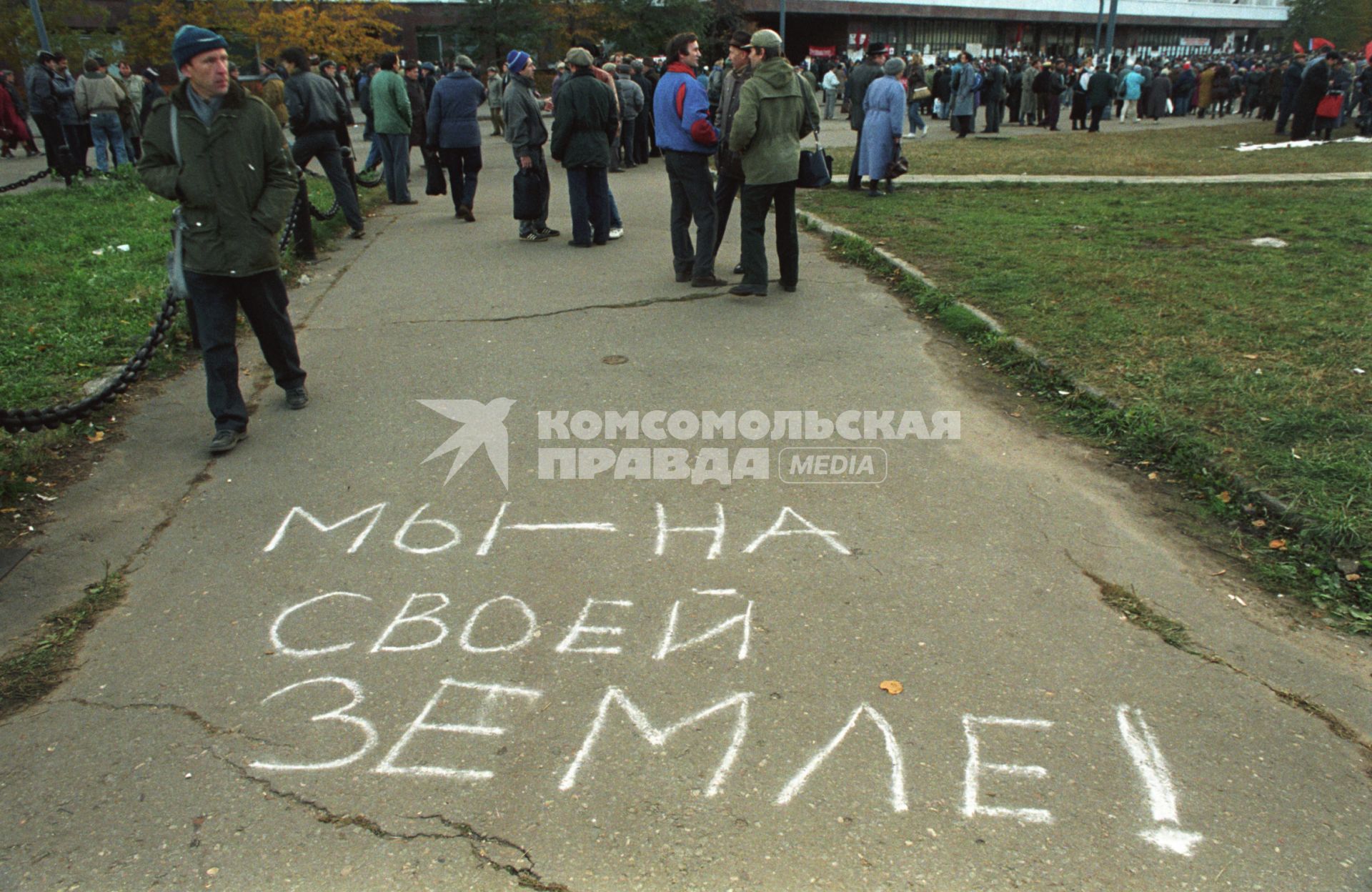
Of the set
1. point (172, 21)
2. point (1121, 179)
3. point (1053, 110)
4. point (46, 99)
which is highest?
point (172, 21)

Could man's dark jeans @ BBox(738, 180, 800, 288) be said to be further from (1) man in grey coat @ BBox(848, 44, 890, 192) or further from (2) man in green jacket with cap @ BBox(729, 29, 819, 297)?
(1) man in grey coat @ BBox(848, 44, 890, 192)

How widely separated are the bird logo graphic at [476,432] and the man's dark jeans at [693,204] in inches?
114

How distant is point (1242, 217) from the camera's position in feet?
34.7

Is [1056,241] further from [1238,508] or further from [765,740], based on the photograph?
[765,740]

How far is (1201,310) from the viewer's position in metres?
6.85

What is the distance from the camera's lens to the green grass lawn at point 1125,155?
15130 mm

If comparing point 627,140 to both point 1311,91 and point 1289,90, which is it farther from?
point 1289,90

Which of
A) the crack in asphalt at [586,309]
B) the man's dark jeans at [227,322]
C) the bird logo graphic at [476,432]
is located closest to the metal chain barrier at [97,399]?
the man's dark jeans at [227,322]

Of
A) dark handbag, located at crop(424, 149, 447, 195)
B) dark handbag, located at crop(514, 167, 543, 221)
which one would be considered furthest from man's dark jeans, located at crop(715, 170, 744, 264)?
dark handbag, located at crop(424, 149, 447, 195)

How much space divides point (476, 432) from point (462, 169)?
274 inches

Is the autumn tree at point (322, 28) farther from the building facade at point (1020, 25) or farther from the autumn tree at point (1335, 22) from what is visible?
the autumn tree at point (1335, 22)

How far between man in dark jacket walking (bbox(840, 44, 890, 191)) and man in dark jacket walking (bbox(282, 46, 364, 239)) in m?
6.24

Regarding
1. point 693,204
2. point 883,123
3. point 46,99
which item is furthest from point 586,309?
point 46,99

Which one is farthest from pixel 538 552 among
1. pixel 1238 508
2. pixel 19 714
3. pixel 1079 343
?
pixel 1079 343
